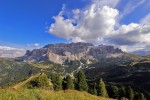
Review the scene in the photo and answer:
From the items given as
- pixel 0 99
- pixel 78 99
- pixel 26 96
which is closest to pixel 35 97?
pixel 26 96

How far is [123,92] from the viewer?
150 metres

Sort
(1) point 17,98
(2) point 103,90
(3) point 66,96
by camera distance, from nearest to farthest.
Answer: (1) point 17,98 < (3) point 66,96 < (2) point 103,90

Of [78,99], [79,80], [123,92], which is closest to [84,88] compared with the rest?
[79,80]

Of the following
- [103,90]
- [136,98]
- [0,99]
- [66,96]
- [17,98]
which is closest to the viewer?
[0,99]

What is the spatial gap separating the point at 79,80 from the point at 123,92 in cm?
3286

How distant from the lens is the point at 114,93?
501ft

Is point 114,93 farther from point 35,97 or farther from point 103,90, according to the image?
point 35,97

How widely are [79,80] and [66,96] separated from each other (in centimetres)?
12371

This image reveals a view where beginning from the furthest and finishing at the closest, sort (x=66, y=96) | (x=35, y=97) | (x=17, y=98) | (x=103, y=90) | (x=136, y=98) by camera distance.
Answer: (x=136, y=98)
(x=103, y=90)
(x=66, y=96)
(x=35, y=97)
(x=17, y=98)

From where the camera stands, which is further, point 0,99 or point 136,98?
point 136,98

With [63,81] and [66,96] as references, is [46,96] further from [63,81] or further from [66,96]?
[63,81]

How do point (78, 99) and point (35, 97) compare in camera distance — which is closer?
point (35, 97)

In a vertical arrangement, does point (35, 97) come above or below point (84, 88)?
above

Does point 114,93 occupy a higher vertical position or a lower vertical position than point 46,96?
lower
